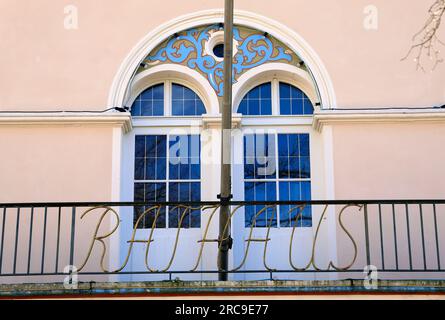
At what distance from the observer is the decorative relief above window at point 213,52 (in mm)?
11797

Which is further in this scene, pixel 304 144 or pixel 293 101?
pixel 293 101

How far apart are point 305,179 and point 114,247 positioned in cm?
275

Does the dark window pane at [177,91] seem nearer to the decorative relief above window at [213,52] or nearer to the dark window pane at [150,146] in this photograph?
the decorative relief above window at [213,52]

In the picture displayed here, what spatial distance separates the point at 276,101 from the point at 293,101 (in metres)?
0.24

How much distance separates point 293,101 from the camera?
11945mm

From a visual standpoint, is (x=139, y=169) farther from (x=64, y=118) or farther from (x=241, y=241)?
(x=241, y=241)

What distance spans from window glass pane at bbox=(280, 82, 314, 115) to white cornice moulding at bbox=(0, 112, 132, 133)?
7.38 ft

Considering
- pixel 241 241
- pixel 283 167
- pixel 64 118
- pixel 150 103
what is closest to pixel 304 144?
pixel 283 167

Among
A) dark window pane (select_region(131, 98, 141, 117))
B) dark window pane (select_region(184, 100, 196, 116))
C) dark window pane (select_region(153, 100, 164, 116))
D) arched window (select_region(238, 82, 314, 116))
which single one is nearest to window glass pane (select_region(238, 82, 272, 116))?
arched window (select_region(238, 82, 314, 116))

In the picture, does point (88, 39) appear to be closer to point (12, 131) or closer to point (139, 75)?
point (139, 75)

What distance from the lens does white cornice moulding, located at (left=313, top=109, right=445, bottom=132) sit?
11.2 m

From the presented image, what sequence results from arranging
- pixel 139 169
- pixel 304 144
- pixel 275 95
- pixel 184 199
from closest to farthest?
Result: pixel 184 199 < pixel 139 169 < pixel 304 144 < pixel 275 95

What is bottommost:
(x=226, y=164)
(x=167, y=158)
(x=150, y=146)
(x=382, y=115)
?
(x=226, y=164)

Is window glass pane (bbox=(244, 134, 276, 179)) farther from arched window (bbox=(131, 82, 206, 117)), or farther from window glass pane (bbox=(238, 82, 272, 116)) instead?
arched window (bbox=(131, 82, 206, 117))
